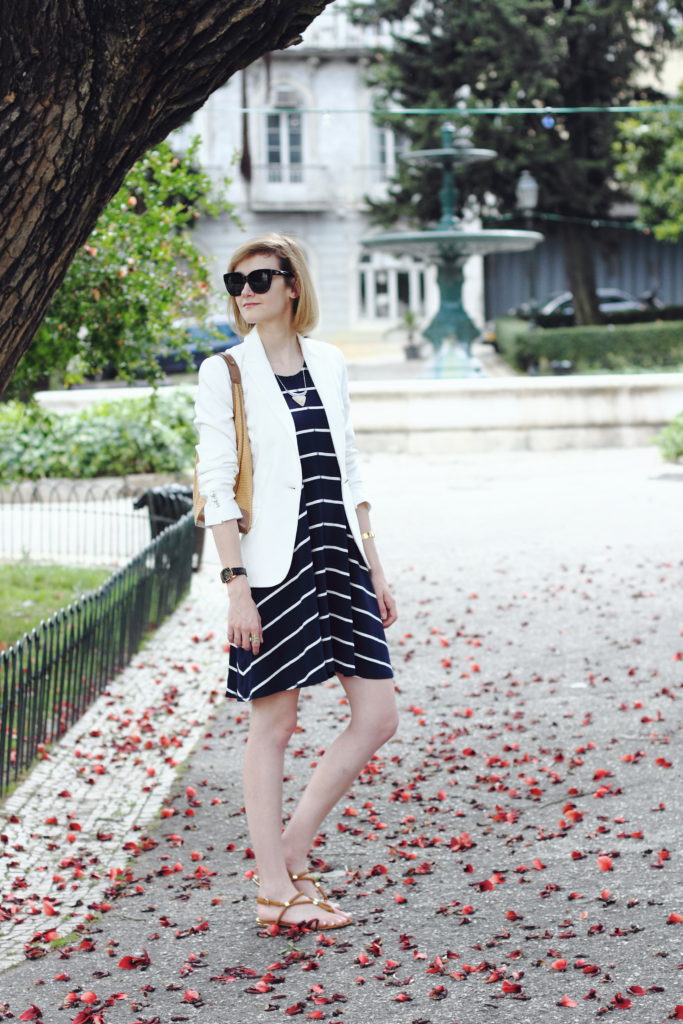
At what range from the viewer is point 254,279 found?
3830 mm

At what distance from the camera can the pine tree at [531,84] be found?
31016 mm

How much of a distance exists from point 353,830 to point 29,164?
2.50 meters

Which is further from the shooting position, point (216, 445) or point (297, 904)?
point (297, 904)

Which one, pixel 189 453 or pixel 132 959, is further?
pixel 189 453

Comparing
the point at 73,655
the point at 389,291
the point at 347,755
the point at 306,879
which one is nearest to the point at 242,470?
the point at 347,755

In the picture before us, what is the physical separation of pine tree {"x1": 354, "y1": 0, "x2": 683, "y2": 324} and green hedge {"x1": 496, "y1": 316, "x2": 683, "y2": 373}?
16.8 feet

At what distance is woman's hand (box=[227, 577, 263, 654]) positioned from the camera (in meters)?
3.65

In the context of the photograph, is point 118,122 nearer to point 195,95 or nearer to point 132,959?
point 195,95

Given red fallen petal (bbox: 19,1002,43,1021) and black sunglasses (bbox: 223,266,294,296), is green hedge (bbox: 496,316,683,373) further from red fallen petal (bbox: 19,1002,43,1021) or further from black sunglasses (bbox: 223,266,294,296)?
red fallen petal (bbox: 19,1002,43,1021)

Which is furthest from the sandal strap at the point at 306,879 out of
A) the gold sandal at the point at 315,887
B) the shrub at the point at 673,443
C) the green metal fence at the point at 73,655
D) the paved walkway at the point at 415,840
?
the shrub at the point at 673,443

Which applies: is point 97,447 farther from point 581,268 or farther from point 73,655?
point 581,268

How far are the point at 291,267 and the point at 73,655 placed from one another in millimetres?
2721

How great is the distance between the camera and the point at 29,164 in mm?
3455

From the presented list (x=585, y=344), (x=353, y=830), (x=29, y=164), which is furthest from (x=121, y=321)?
(x=585, y=344)
